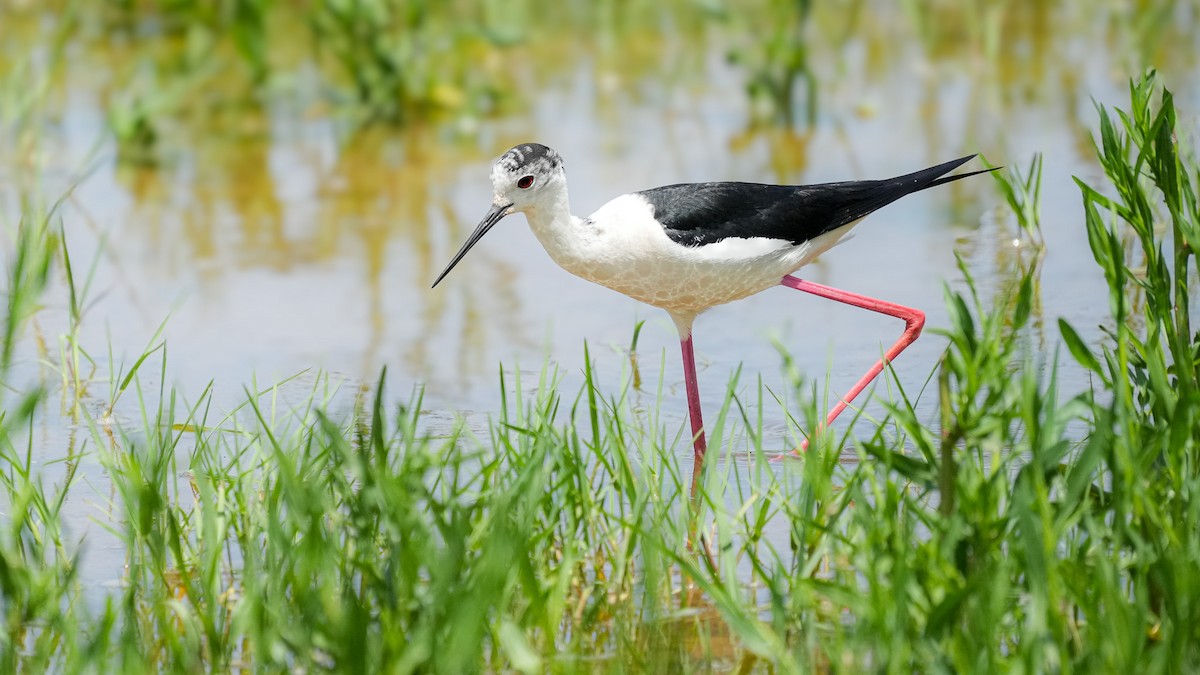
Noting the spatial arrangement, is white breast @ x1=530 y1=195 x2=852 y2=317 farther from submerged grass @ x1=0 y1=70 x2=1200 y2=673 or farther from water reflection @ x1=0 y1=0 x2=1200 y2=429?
submerged grass @ x1=0 y1=70 x2=1200 y2=673

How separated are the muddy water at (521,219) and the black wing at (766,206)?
0.35 metres

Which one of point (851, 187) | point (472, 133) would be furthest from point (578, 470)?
point (472, 133)

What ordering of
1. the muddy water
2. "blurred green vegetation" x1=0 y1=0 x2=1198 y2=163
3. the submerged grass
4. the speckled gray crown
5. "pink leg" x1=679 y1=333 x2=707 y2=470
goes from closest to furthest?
the submerged grass
the speckled gray crown
"pink leg" x1=679 y1=333 x2=707 y2=470
the muddy water
"blurred green vegetation" x1=0 y1=0 x2=1198 y2=163

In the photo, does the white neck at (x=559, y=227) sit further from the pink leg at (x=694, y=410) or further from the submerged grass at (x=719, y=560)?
the submerged grass at (x=719, y=560)

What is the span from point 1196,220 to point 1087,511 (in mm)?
736

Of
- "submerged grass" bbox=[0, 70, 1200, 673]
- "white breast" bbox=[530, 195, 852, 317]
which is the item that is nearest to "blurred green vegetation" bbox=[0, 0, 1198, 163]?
"white breast" bbox=[530, 195, 852, 317]

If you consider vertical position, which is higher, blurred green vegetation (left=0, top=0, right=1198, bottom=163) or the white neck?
blurred green vegetation (left=0, top=0, right=1198, bottom=163)

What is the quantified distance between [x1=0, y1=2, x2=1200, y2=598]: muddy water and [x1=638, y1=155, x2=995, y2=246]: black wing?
0.35m

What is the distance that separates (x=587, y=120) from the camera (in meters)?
7.19

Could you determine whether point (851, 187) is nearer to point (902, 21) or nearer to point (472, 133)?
point (472, 133)

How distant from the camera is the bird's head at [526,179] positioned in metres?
3.75

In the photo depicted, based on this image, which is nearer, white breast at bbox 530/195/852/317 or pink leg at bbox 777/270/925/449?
white breast at bbox 530/195/852/317

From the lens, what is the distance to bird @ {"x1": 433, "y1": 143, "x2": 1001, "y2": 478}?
3781 mm

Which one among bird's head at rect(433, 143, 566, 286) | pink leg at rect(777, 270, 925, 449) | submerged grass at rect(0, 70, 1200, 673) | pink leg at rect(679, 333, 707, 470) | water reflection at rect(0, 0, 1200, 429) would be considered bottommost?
submerged grass at rect(0, 70, 1200, 673)
